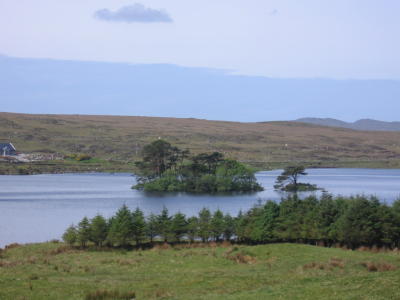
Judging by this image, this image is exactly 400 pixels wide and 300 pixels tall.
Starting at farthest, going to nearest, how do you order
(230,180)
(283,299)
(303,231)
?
(230,180)
(303,231)
(283,299)

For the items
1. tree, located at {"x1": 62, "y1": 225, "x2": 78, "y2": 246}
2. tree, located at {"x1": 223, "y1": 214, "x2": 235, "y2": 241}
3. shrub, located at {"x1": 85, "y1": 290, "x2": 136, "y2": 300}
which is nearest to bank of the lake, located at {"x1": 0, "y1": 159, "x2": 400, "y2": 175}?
tree, located at {"x1": 62, "y1": 225, "x2": 78, "y2": 246}

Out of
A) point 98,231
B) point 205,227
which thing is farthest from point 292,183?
point 98,231

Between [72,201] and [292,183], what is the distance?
36.9 m

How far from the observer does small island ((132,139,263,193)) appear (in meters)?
96.6

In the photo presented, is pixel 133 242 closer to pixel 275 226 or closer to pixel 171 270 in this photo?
pixel 275 226

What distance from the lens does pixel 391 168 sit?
17100 centimetres

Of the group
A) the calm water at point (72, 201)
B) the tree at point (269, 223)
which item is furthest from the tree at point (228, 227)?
the calm water at point (72, 201)

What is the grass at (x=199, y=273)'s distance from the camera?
62.1 ft

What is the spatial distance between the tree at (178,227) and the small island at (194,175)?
173 ft

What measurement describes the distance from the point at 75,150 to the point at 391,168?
284 feet

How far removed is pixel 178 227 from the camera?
42.4 metres

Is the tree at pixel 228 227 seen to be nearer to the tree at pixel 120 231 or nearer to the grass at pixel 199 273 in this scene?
the grass at pixel 199 273

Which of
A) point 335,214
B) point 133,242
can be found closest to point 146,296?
point 133,242

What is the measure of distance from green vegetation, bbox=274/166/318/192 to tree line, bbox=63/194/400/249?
4726 cm
